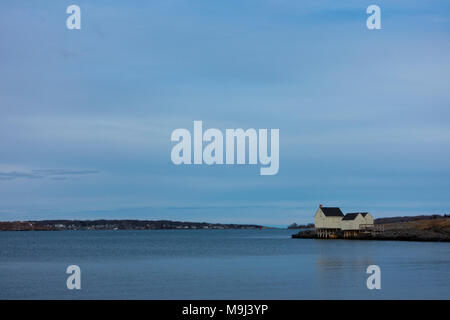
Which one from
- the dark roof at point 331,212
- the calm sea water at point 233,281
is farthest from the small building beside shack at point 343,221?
the calm sea water at point 233,281

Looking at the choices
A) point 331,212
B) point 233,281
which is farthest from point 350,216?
point 233,281

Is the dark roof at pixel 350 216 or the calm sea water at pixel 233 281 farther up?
the dark roof at pixel 350 216

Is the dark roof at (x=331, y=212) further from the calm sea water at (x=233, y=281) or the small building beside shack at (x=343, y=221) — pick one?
the calm sea water at (x=233, y=281)

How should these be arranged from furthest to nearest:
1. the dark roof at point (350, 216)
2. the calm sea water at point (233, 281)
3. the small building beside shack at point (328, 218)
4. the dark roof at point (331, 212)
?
the small building beside shack at point (328, 218) < the dark roof at point (331, 212) < the dark roof at point (350, 216) < the calm sea water at point (233, 281)

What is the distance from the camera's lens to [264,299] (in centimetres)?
3531

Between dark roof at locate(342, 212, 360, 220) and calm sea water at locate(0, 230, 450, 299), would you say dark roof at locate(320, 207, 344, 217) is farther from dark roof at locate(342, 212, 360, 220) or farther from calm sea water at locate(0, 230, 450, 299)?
calm sea water at locate(0, 230, 450, 299)

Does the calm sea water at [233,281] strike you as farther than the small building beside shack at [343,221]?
No

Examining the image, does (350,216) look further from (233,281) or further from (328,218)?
(233,281)

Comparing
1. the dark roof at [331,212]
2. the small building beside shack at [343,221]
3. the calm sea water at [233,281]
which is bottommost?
the calm sea water at [233,281]

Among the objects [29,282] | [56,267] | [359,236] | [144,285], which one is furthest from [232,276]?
[359,236]

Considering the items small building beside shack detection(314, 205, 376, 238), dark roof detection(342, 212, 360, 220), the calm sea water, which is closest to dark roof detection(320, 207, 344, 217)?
small building beside shack detection(314, 205, 376, 238)
